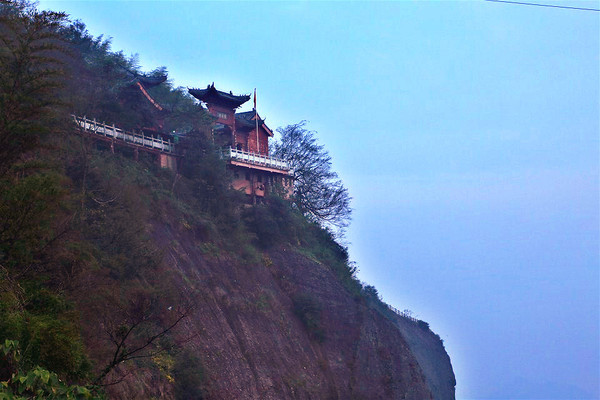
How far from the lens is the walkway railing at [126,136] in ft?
119

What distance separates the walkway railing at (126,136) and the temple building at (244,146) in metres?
5.04

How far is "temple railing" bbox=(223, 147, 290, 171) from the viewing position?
4616 centimetres

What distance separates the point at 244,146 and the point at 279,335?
2017cm

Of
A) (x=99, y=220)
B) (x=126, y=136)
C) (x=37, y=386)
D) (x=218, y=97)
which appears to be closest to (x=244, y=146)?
(x=218, y=97)

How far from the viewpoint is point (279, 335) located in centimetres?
3597

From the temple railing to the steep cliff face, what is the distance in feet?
23.9

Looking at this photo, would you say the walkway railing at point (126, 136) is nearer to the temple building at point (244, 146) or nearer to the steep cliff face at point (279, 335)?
the temple building at point (244, 146)

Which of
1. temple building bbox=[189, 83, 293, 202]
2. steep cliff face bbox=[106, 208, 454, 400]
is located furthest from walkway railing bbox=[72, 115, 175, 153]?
steep cliff face bbox=[106, 208, 454, 400]

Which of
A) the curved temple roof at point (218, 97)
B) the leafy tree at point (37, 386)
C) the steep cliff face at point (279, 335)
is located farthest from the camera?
the curved temple roof at point (218, 97)

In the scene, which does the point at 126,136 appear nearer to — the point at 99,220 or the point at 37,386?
the point at 99,220

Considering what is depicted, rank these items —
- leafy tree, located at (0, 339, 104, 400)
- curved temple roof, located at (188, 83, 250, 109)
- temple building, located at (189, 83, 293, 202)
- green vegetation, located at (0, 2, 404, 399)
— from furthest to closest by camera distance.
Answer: curved temple roof, located at (188, 83, 250, 109) < temple building, located at (189, 83, 293, 202) < green vegetation, located at (0, 2, 404, 399) < leafy tree, located at (0, 339, 104, 400)

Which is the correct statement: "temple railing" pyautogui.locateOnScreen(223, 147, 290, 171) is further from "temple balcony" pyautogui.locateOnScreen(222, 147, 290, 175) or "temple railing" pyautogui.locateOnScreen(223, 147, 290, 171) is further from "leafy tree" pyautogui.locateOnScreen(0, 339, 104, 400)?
"leafy tree" pyautogui.locateOnScreen(0, 339, 104, 400)

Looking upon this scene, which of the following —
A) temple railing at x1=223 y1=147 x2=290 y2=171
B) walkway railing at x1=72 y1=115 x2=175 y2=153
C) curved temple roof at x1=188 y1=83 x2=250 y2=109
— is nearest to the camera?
walkway railing at x1=72 y1=115 x2=175 y2=153

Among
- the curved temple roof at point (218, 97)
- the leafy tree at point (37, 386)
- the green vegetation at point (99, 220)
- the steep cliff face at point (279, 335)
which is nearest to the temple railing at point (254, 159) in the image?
the green vegetation at point (99, 220)
